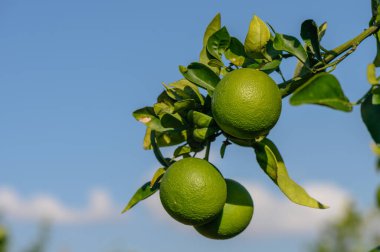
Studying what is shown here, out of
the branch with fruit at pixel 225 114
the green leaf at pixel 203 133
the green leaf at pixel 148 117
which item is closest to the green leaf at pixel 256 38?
the branch with fruit at pixel 225 114

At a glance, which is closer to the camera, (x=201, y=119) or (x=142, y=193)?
(x=201, y=119)

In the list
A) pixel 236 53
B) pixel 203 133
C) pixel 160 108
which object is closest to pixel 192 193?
pixel 203 133

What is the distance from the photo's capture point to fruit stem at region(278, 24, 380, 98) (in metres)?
1.27

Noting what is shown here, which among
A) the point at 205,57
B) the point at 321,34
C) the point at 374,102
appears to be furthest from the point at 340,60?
the point at 205,57

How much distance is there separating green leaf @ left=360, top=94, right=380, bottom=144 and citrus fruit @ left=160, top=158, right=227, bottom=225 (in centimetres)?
43

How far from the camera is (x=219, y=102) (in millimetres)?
1269

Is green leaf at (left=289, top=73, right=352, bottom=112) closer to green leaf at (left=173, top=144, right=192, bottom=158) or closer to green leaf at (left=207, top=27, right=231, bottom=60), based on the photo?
green leaf at (left=207, top=27, right=231, bottom=60)

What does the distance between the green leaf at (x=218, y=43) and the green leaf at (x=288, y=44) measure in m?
0.14

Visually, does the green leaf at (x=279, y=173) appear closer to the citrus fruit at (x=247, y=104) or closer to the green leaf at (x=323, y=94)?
the citrus fruit at (x=247, y=104)

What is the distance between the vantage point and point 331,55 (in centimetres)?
128

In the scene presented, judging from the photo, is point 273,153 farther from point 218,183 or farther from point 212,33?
point 212,33

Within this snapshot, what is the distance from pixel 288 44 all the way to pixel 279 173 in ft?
1.05

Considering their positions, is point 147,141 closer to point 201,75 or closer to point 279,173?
point 201,75

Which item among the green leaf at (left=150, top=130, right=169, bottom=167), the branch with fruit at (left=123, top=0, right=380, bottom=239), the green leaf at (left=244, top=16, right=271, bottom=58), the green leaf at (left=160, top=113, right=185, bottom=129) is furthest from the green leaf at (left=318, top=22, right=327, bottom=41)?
the green leaf at (left=150, top=130, right=169, bottom=167)
